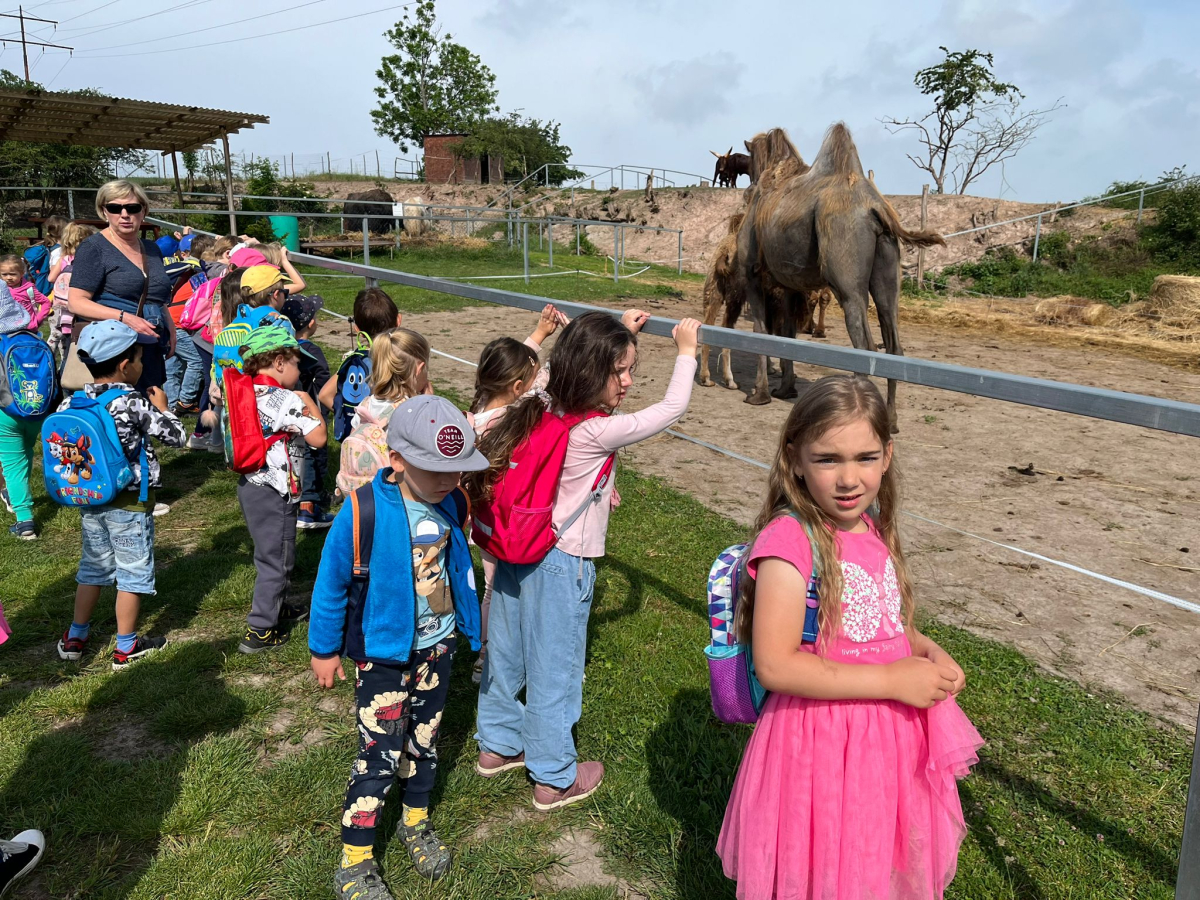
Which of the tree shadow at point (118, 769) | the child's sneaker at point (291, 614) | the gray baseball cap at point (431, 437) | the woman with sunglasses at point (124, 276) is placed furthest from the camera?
the woman with sunglasses at point (124, 276)

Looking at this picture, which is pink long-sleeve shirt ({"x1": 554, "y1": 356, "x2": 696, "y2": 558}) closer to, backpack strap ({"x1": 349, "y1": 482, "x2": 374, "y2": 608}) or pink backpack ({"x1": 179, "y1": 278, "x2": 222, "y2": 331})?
backpack strap ({"x1": 349, "y1": 482, "x2": 374, "y2": 608})

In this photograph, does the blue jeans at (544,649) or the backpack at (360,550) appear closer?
the backpack at (360,550)

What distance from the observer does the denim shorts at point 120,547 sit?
334 centimetres

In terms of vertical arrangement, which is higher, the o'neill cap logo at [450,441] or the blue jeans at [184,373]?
the o'neill cap logo at [450,441]

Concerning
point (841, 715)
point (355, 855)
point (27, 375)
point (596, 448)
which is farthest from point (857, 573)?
point (27, 375)

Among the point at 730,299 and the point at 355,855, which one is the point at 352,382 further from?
the point at 730,299

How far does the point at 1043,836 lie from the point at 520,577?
1717 millimetres

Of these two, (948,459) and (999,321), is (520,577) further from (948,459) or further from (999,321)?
(999,321)

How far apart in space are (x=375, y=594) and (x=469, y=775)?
3.20ft

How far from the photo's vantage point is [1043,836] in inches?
94.7

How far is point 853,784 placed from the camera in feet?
5.07

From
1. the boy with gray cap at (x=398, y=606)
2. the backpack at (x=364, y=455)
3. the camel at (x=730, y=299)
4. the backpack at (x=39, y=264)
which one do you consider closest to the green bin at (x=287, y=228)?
the backpack at (x=39, y=264)

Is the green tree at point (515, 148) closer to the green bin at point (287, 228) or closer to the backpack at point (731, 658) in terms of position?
the green bin at point (287, 228)

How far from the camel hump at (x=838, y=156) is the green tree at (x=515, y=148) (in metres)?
33.1
